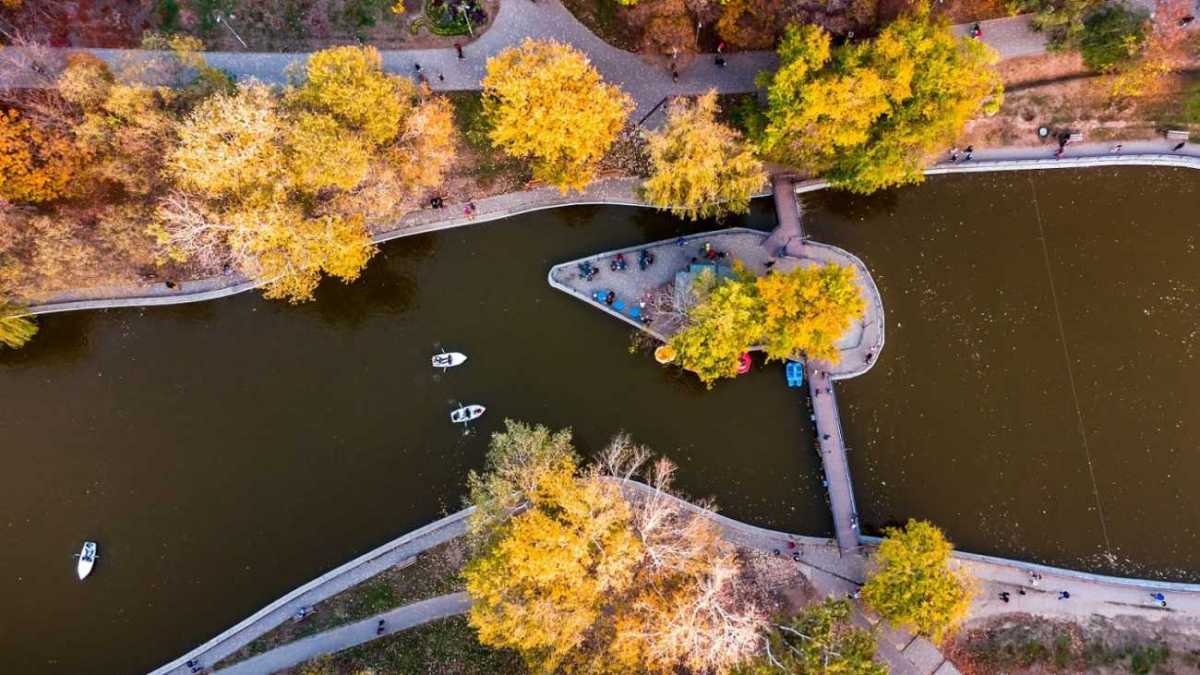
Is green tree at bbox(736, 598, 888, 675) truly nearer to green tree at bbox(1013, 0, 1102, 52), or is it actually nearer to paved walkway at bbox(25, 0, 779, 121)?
paved walkway at bbox(25, 0, 779, 121)

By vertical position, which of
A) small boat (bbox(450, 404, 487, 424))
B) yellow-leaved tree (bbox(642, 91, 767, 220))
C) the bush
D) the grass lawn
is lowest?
the grass lawn

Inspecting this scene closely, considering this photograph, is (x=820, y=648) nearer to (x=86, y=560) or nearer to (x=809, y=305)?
(x=809, y=305)

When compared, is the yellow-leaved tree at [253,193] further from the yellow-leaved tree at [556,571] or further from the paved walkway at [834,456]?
the paved walkway at [834,456]

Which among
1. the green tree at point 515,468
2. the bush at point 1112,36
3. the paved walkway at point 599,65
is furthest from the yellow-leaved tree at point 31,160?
the bush at point 1112,36

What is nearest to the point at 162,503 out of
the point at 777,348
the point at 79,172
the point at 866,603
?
the point at 79,172

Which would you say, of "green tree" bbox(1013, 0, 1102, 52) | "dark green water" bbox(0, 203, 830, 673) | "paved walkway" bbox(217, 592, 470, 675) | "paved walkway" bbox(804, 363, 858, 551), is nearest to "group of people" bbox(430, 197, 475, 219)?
"dark green water" bbox(0, 203, 830, 673)

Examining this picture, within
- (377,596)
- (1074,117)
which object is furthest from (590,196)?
(1074,117)
